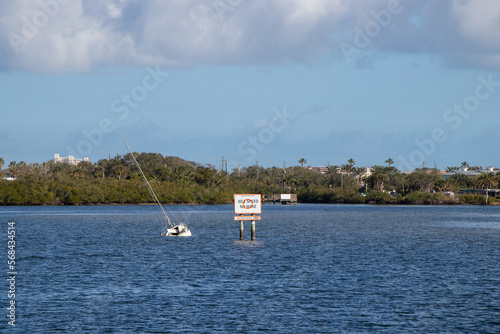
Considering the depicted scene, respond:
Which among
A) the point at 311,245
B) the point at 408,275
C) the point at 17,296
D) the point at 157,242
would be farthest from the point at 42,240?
the point at 408,275

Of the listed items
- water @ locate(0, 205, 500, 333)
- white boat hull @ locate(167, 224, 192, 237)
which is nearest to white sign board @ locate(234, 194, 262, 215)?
water @ locate(0, 205, 500, 333)

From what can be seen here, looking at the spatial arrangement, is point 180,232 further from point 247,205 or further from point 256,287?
point 256,287

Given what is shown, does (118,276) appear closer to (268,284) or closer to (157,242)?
(268,284)

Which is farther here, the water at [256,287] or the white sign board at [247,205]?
the white sign board at [247,205]

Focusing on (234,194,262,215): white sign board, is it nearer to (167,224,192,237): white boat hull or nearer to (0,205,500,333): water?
(0,205,500,333): water

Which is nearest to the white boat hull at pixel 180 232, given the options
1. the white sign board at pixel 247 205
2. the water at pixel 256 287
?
the water at pixel 256 287

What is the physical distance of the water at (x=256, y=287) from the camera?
93.8 feet

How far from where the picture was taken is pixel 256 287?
38.1 meters

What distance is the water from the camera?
28.6m

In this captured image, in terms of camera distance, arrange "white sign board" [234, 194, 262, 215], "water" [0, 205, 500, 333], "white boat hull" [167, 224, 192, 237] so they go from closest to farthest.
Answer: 1. "water" [0, 205, 500, 333]
2. "white sign board" [234, 194, 262, 215]
3. "white boat hull" [167, 224, 192, 237]

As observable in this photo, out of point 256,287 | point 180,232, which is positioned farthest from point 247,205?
point 256,287

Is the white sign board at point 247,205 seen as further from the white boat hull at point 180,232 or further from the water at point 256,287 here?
the white boat hull at point 180,232

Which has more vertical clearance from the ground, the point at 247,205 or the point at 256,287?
the point at 247,205

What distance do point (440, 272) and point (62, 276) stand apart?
2573 cm
